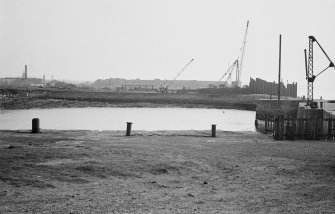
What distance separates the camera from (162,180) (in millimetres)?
11930

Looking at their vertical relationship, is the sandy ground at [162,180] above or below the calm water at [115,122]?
above

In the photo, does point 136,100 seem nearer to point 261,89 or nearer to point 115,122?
point 261,89

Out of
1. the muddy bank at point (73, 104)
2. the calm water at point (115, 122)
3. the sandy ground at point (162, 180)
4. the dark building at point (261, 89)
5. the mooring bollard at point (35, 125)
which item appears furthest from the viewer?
the dark building at point (261, 89)

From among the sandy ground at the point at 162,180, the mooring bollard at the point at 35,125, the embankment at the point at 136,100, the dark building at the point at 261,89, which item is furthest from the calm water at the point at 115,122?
the dark building at the point at 261,89

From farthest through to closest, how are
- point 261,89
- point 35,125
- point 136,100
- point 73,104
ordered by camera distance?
point 261,89, point 136,100, point 73,104, point 35,125

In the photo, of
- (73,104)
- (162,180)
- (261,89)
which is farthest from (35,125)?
(261,89)

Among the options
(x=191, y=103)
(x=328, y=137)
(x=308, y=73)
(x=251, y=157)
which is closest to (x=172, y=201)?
(x=251, y=157)

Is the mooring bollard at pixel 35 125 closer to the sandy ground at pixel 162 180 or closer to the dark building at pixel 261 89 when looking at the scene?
the sandy ground at pixel 162 180

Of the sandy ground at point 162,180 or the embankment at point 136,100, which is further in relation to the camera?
the embankment at point 136,100

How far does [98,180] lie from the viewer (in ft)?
38.0

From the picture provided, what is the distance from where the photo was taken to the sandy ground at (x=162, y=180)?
907 cm

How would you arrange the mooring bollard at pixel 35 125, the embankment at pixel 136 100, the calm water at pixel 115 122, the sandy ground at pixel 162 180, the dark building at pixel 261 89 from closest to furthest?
the sandy ground at pixel 162 180 < the mooring bollard at pixel 35 125 < the calm water at pixel 115 122 < the embankment at pixel 136 100 < the dark building at pixel 261 89

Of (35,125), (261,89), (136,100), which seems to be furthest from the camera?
(261,89)

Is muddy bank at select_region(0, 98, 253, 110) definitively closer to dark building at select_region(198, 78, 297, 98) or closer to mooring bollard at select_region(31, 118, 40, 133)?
Result: dark building at select_region(198, 78, 297, 98)
